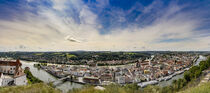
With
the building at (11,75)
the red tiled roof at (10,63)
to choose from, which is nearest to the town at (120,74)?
the building at (11,75)

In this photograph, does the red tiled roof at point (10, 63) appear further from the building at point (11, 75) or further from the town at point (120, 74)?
the town at point (120, 74)

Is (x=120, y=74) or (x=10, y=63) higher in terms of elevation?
(x=10, y=63)

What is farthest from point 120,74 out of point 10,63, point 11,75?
point 10,63

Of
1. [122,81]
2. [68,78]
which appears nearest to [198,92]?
[122,81]

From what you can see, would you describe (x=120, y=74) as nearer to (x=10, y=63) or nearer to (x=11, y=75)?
(x=11, y=75)

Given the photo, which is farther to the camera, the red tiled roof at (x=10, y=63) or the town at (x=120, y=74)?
the town at (x=120, y=74)

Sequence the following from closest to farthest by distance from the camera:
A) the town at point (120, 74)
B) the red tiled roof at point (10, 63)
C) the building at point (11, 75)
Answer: the building at point (11, 75), the red tiled roof at point (10, 63), the town at point (120, 74)

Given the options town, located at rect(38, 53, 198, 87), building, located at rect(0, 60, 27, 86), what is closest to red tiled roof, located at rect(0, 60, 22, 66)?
building, located at rect(0, 60, 27, 86)

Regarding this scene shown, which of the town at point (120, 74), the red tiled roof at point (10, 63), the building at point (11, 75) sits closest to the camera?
the building at point (11, 75)

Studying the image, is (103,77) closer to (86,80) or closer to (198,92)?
(86,80)
